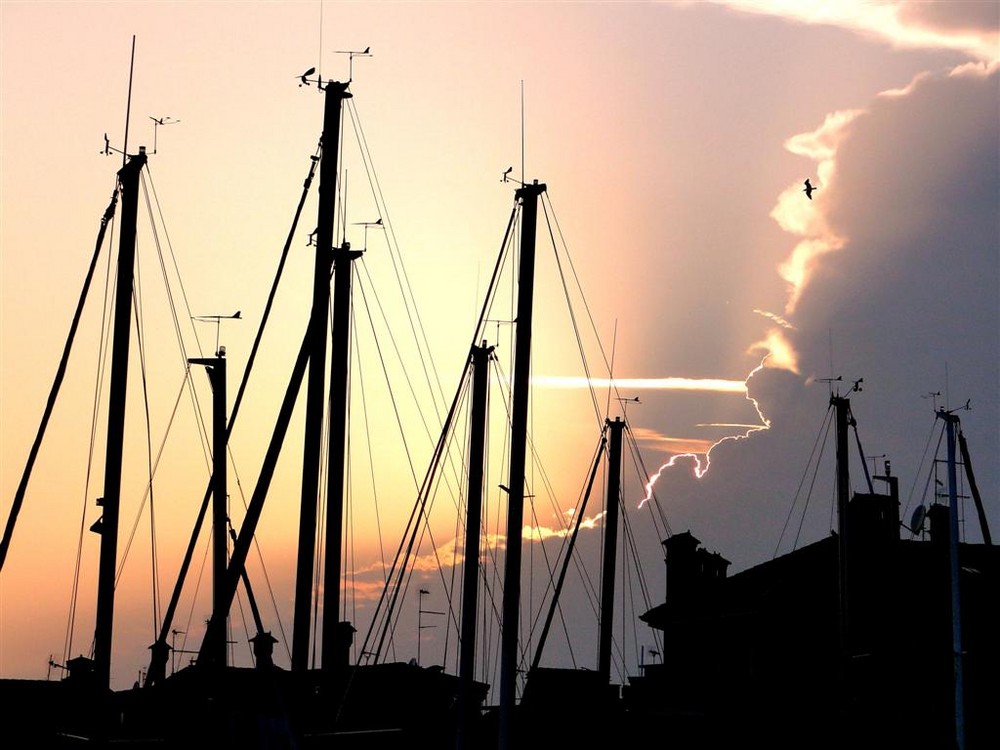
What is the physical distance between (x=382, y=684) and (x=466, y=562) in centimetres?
613

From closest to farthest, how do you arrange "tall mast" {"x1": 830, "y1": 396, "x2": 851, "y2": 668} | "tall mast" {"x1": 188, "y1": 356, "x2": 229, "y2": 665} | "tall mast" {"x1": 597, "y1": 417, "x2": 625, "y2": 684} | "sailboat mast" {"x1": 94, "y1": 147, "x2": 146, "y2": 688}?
"sailboat mast" {"x1": 94, "y1": 147, "x2": 146, "y2": 688} < "tall mast" {"x1": 188, "y1": 356, "x2": 229, "y2": 665} < "tall mast" {"x1": 830, "y1": 396, "x2": 851, "y2": 668} < "tall mast" {"x1": 597, "y1": 417, "x2": 625, "y2": 684}

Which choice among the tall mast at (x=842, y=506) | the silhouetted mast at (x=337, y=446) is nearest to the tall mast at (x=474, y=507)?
the silhouetted mast at (x=337, y=446)

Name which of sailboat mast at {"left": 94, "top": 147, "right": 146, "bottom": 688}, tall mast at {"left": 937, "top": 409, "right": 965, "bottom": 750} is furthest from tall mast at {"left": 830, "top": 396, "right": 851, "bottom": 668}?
sailboat mast at {"left": 94, "top": 147, "right": 146, "bottom": 688}

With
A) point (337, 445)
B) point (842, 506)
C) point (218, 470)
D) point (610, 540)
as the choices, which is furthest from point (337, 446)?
point (610, 540)

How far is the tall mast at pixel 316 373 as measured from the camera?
117 ft

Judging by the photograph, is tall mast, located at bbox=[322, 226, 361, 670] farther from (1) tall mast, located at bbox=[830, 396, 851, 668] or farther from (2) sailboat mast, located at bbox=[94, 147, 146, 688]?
(1) tall mast, located at bbox=[830, 396, 851, 668]

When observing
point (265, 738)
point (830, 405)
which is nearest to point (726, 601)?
point (830, 405)

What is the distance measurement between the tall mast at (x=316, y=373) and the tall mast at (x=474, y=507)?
8579mm

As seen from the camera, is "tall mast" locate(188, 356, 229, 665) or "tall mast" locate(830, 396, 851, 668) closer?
"tall mast" locate(188, 356, 229, 665)

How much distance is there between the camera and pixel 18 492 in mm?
37219

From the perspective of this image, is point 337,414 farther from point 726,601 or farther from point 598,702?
point 726,601

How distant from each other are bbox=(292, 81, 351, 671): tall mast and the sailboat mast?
14.4ft

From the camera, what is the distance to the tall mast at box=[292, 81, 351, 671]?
35656mm

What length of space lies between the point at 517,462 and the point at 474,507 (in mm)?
11699
